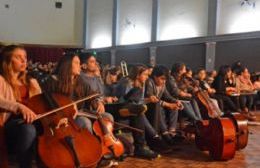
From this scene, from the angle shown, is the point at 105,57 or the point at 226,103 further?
the point at 105,57

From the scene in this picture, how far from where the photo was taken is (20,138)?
2090mm

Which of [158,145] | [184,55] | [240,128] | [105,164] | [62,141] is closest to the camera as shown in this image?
[62,141]

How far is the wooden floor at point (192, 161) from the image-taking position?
3.28 metres

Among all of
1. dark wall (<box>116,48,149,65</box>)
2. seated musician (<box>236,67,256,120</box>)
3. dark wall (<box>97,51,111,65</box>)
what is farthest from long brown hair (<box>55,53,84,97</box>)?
dark wall (<box>97,51,111,65</box>)

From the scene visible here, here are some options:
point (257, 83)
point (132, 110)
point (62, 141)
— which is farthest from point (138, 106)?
point (257, 83)

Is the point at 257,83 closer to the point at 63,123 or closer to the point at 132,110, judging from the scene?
the point at 132,110

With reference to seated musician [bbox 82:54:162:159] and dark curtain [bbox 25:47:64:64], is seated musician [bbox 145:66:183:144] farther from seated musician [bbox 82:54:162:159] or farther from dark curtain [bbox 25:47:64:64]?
dark curtain [bbox 25:47:64:64]

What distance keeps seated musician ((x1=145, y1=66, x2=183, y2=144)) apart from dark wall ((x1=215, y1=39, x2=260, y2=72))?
6.01m

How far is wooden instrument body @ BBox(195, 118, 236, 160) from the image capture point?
11.1 ft

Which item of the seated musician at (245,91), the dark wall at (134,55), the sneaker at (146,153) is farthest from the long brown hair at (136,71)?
the dark wall at (134,55)

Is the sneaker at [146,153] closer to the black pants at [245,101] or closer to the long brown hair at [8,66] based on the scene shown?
the long brown hair at [8,66]

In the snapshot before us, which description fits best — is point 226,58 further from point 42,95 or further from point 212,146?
point 42,95

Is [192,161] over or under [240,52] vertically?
under

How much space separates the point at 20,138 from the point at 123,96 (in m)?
1.74
